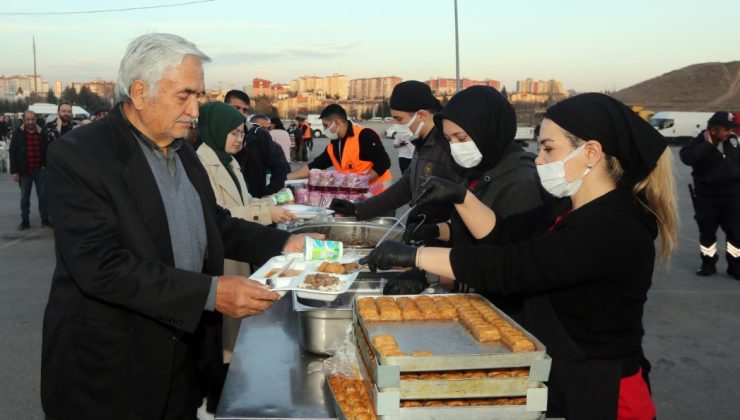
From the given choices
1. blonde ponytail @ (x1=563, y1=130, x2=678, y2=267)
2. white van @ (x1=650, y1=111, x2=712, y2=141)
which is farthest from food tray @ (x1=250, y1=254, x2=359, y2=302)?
white van @ (x1=650, y1=111, x2=712, y2=141)

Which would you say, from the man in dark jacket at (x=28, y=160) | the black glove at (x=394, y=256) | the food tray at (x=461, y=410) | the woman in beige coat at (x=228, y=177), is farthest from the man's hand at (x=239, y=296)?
the man in dark jacket at (x=28, y=160)

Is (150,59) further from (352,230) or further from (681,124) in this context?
(681,124)

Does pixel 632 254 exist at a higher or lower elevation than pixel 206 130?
lower

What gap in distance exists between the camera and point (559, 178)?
6.09ft

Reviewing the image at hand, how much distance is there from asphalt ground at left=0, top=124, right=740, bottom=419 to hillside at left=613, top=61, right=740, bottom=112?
220 feet

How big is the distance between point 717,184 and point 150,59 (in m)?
6.83

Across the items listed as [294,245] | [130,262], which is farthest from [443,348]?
[294,245]

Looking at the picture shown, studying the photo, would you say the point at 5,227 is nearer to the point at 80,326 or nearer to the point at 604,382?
the point at 80,326

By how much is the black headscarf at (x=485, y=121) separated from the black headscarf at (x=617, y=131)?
70 cm

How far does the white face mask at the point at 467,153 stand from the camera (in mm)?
2527

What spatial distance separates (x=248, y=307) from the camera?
1.83 m

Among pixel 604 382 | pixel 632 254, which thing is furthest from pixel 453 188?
pixel 604 382

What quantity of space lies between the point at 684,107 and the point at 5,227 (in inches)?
2832

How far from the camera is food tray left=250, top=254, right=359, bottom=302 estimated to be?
1.92m
